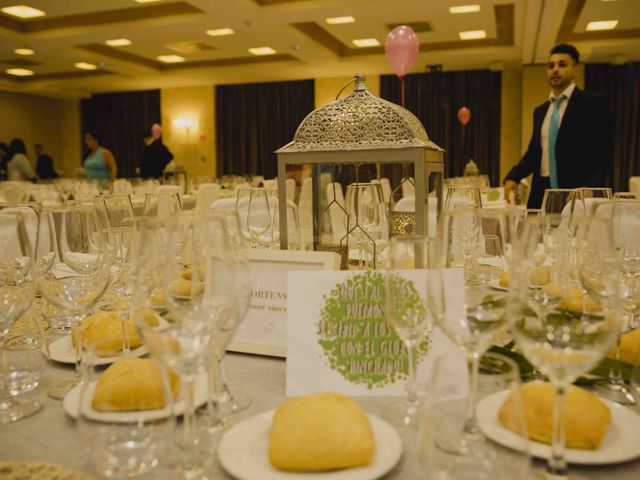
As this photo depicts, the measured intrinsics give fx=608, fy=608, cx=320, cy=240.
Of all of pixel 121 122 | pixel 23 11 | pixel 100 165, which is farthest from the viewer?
pixel 121 122

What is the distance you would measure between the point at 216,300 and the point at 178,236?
9 centimetres

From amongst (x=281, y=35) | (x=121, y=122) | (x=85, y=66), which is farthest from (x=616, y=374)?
(x=121, y=122)

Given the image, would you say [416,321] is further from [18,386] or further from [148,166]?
[148,166]

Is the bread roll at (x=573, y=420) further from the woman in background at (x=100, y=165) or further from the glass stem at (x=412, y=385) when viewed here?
the woman in background at (x=100, y=165)

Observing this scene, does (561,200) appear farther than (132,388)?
Yes

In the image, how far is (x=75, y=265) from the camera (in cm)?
114

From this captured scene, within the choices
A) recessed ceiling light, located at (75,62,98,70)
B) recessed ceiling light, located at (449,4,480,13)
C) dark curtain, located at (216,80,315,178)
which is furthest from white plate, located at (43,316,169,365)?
dark curtain, located at (216,80,315,178)

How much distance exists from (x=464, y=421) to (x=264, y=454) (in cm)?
22

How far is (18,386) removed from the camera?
0.92 meters

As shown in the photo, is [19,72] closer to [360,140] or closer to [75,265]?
[75,265]

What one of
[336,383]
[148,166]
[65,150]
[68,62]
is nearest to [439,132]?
[148,166]

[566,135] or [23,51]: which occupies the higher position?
[23,51]

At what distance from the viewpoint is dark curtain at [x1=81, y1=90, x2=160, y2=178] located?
47.8 feet

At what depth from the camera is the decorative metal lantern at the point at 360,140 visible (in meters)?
1.18
